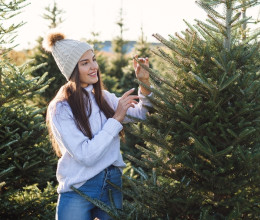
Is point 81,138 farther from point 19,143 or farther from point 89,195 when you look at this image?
point 19,143

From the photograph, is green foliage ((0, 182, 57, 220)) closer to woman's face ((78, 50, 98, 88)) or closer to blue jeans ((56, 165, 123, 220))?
blue jeans ((56, 165, 123, 220))

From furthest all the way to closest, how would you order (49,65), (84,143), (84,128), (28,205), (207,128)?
1. (49,65)
2. (28,205)
3. (84,128)
4. (84,143)
5. (207,128)

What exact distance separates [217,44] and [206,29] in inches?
6.1

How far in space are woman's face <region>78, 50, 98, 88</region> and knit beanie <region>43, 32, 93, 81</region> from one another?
0.14 feet

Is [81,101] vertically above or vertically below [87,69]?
below

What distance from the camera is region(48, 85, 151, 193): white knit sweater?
2.56m

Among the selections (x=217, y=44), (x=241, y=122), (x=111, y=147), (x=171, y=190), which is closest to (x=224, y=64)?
(x=217, y=44)

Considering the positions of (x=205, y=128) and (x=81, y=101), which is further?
(x=81, y=101)

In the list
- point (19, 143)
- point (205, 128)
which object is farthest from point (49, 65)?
point (205, 128)

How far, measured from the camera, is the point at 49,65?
22.7 ft

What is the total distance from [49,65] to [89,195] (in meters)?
4.67

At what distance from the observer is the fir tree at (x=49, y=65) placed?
658 centimetres

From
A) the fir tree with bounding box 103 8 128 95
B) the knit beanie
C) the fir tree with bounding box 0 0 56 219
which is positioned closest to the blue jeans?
the knit beanie

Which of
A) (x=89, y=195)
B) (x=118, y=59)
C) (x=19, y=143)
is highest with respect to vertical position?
(x=89, y=195)
